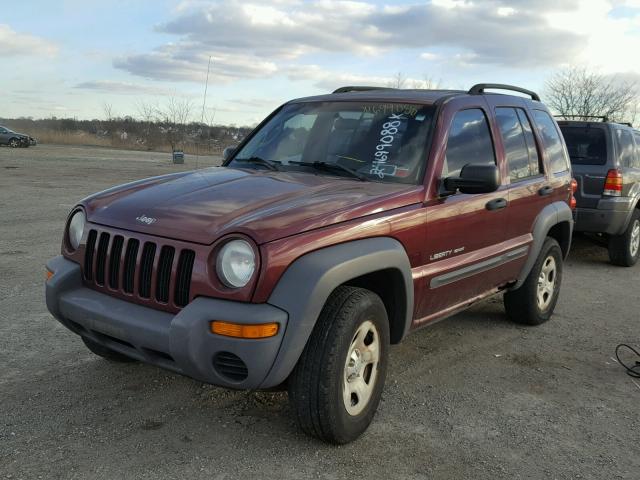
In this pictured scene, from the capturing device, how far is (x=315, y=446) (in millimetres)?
3199

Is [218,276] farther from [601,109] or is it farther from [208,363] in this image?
[601,109]

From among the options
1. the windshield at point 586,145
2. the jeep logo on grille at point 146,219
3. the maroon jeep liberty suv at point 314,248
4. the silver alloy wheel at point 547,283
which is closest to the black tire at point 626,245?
the windshield at point 586,145

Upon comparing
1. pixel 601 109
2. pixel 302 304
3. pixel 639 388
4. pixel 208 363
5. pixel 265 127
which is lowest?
pixel 639 388

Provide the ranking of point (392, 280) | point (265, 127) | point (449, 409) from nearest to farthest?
1. point (392, 280)
2. point (449, 409)
3. point (265, 127)

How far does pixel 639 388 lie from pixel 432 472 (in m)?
1.99

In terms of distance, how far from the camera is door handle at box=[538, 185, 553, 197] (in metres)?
4.93

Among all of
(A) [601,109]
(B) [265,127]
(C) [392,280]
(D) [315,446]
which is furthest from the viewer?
(A) [601,109]

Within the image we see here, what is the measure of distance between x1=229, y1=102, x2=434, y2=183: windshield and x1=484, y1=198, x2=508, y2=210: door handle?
2.30 ft

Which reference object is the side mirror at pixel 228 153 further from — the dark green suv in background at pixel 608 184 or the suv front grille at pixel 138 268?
the dark green suv in background at pixel 608 184

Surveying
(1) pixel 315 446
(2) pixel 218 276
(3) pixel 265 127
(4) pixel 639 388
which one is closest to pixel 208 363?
(2) pixel 218 276

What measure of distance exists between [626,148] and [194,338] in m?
7.52

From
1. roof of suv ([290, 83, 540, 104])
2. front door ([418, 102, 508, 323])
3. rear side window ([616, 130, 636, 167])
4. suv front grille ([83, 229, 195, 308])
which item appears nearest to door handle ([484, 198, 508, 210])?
front door ([418, 102, 508, 323])

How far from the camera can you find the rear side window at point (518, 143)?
4.62m

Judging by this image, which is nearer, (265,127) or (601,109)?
(265,127)
